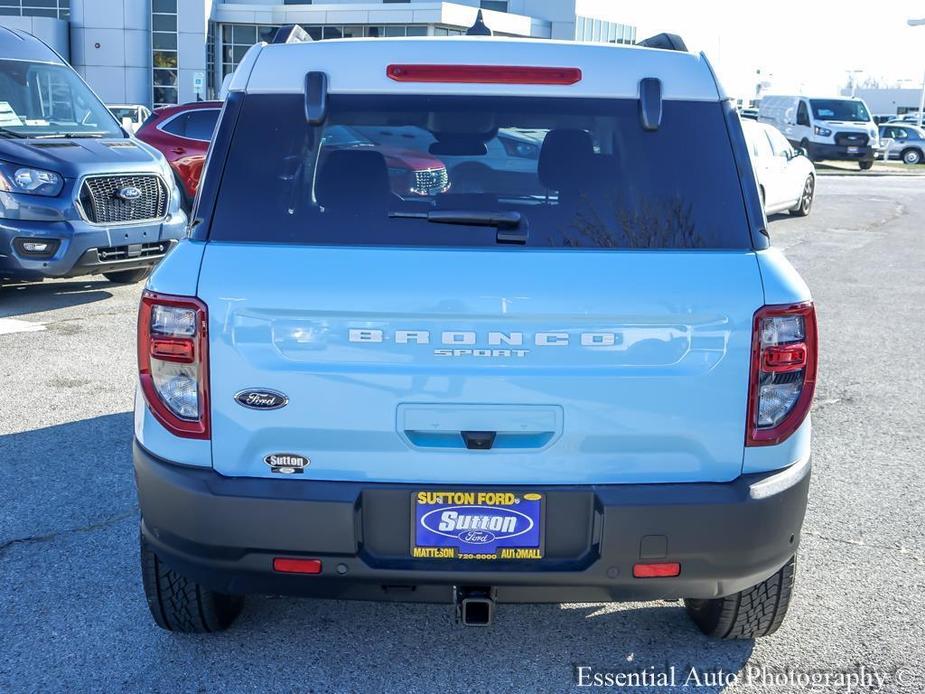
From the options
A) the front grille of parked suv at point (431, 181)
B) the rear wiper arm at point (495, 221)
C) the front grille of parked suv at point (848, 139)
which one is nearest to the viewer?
the rear wiper arm at point (495, 221)

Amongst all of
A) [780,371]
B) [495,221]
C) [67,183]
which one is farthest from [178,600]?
[67,183]

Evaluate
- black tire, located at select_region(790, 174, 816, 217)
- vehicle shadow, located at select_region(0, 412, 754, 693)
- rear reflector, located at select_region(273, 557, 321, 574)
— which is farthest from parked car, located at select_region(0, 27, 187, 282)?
black tire, located at select_region(790, 174, 816, 217)

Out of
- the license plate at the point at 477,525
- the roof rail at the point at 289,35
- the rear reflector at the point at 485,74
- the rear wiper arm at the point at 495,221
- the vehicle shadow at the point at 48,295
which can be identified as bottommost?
the vehicle shadow at the point at 48,295

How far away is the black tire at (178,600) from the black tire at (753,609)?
164 cm

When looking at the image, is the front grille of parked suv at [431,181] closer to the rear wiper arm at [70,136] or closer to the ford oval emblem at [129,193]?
the ford oval emblem at [129,193]

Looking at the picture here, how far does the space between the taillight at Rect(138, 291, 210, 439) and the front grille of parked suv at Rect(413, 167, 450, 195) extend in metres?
0.99

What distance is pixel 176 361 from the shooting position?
2975 mm

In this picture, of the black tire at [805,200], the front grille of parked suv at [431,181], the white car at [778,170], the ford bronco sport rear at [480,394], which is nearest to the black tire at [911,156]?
the black tire at [805,200]

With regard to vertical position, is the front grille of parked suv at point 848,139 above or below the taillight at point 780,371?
below

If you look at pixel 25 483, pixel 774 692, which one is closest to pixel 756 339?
pixel 774 692

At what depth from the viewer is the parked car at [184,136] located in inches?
530

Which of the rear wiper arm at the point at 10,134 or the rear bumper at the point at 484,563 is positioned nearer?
the rear bumper at the point at 484,563

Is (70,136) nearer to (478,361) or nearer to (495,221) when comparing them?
(495,221)

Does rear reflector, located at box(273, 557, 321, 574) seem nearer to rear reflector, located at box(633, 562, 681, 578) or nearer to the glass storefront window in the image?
rear reflector, located at box(633, 562, 681, 578)
